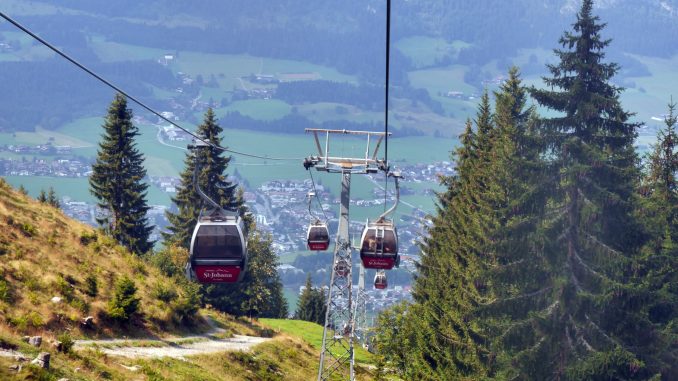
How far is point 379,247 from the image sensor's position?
37.1 metres

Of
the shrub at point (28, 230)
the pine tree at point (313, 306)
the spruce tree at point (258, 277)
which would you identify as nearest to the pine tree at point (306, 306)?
the pine tree at point (313, 306)

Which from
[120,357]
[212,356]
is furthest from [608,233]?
[120,357]

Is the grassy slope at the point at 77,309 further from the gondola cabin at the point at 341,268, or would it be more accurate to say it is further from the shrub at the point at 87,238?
the gondola cabin at the point at 341,268

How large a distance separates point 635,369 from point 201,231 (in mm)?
17587

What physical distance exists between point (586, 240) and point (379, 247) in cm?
789

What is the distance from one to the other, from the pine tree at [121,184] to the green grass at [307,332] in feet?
38.2

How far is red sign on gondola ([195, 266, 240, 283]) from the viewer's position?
29688mm

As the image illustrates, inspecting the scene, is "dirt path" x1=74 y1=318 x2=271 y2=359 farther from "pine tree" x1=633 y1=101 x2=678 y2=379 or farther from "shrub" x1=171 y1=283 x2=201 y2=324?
"pine tree" x1=633 y1=101 x2=678 y2=379

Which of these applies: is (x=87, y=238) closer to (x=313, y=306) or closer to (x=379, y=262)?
(x=379, y=262)

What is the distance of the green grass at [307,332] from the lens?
2598 inches

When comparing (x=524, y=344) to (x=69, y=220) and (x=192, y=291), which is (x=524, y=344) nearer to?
(x=192, y=291)

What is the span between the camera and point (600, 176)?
37.6m

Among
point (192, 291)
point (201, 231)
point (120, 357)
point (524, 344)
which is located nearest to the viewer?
point (201, 231)

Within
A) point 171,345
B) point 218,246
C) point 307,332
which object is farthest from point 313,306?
point 218,246
